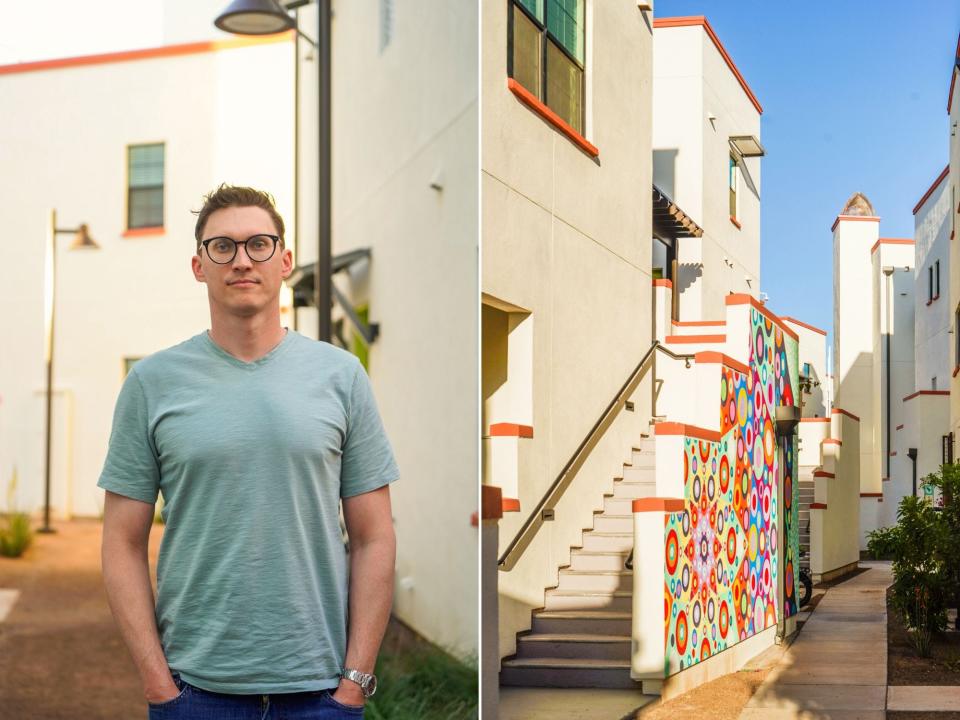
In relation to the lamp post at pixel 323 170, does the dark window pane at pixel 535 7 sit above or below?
above

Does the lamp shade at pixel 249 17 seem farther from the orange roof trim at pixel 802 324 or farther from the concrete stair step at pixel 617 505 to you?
the orange roof trim at pixel 802 324

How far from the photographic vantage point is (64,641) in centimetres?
388

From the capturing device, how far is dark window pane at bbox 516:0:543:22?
7.36 m

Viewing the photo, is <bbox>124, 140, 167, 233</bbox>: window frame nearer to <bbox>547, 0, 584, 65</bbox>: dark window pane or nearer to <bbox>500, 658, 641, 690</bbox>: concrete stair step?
<bbox>500, 658, 641, 690</bbox>: concrete stair step

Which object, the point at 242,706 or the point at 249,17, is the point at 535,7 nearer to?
the point at 249,17

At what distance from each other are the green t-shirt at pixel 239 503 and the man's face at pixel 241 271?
118 millimetres

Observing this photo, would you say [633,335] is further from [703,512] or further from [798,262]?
[798,262]

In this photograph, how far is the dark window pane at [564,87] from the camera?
7.76 m

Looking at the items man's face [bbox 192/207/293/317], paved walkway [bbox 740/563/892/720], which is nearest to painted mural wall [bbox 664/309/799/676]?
paved walkway [bbox 740/563/892/720]

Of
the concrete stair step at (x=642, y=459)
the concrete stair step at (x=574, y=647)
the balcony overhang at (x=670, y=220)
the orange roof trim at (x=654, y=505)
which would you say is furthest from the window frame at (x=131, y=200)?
the balcony overhang at (x=670, y=220)

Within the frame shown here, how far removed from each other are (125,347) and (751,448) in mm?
5891

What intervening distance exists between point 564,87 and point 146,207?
4.59m

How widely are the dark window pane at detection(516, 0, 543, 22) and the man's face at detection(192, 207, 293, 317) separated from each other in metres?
5.24

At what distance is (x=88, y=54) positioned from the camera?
403 centimetres
